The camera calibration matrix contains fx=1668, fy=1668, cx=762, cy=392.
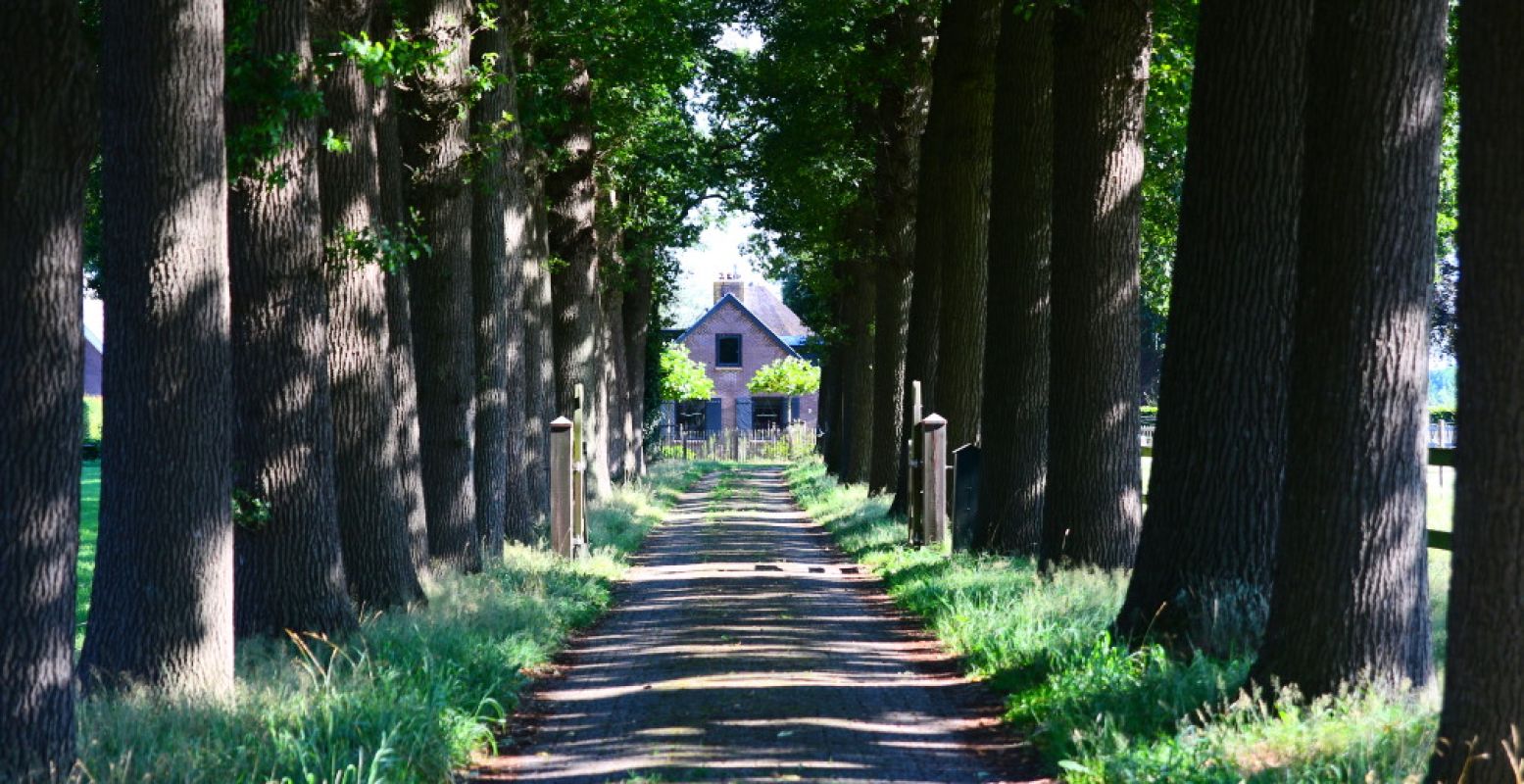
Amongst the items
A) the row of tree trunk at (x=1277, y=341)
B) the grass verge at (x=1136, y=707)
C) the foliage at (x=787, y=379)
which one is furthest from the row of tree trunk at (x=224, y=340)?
the foliage at (x=787, y=379)

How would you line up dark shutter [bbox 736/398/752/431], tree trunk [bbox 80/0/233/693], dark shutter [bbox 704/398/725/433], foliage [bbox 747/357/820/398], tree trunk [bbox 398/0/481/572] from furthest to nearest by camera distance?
dark shutter [bbox 704/398/725/433] < dark shutter [bbox 736/398/752/431] < foliage [bbox 747/357/820/398] < tree trunk [bbox 398/0/481/572] < tree trunk [bbox 80/0/233/693]

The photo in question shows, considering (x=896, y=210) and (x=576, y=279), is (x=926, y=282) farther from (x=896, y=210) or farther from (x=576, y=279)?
(x=576, y=279)

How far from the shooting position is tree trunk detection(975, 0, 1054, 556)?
17.5 metres

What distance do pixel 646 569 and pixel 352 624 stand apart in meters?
9.63

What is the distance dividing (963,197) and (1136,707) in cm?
1397

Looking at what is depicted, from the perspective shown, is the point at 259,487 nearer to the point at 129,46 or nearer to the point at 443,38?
the point at 129,46

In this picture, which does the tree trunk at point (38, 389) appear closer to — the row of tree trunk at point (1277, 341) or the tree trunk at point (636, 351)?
the row of tree trunk at point (1277, 341)

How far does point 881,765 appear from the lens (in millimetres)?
8398

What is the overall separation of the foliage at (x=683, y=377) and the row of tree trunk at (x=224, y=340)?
60504 millimetres

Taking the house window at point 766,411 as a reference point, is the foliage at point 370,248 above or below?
above

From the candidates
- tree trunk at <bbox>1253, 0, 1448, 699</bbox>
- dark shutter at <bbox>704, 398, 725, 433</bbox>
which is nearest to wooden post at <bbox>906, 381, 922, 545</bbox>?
tree trunk at <bbox>1253, 0, 1448, 699</bbox>

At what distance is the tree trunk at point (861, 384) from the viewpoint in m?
36.8

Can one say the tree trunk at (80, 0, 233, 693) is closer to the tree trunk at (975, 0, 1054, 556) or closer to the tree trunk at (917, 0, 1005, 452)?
the tree trunk at (975, 0, 1054, 556)

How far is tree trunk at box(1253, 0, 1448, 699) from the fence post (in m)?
12.8
